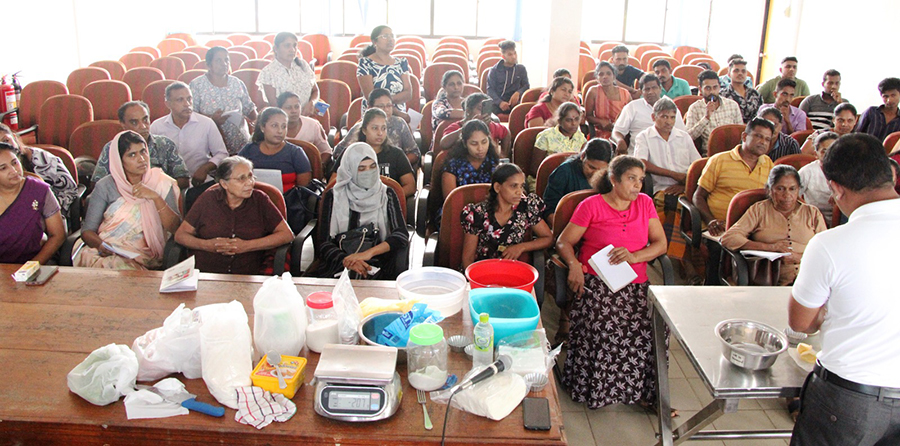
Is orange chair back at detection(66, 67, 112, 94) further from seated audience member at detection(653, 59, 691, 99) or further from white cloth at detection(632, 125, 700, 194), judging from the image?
seated audience member at detection(653, 59, 691, 99)

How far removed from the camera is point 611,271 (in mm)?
2633

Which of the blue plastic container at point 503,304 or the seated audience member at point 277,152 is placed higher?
the seated audience member at point 277,152

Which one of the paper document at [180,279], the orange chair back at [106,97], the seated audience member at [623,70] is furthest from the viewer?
the seated audience member at [623,70]

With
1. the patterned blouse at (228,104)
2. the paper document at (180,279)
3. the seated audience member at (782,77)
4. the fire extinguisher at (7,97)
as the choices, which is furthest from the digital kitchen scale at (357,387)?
the seated audience member at (782,77)

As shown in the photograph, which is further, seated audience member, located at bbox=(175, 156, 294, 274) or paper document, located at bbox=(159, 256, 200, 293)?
seated audience member, located at bbox=(175, 156, 294, 274)

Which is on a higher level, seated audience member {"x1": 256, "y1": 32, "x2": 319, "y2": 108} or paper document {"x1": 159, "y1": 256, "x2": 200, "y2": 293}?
seated audience member {"x1": 256, "y1": 32, "x2": 319, "y2": 108}

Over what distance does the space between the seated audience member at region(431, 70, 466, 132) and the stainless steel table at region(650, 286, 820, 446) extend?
3.03 meters

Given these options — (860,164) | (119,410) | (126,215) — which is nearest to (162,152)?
(126,215)

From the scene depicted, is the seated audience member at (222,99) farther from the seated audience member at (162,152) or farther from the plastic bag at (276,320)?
the plastic bag at (276,320)

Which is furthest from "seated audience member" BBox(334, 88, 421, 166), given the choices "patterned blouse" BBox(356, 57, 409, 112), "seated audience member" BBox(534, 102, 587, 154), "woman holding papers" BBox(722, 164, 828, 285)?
"woman holding papers" BBox(722, 164, 828, 285)

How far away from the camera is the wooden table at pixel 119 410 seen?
1.46m

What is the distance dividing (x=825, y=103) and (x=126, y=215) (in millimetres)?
5818

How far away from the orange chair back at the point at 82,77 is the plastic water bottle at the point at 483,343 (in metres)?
6.29

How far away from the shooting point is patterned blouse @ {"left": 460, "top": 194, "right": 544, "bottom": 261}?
2.92 metres
